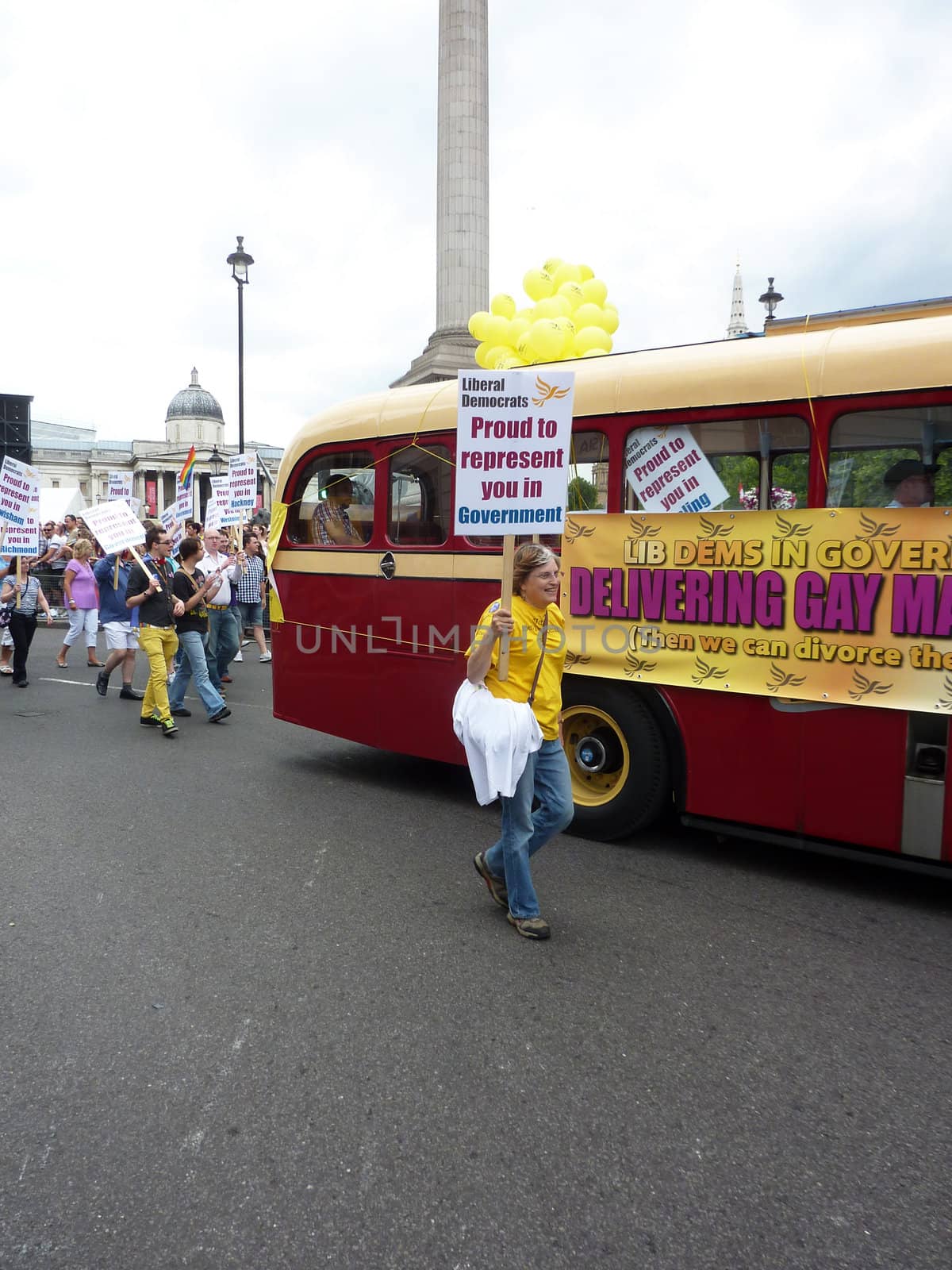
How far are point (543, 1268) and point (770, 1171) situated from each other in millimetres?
738

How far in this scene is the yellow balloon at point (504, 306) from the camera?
7.77 meters

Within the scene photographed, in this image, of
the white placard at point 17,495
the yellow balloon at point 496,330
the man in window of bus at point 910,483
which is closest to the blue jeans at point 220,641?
the white placard at point 17,495

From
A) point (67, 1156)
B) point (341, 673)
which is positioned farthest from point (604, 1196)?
point (341, 673)

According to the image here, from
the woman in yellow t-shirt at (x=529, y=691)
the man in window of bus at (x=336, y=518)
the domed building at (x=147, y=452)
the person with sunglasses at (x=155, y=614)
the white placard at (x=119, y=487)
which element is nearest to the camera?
the woman in yellow t-shirt at (x=529, y=691)

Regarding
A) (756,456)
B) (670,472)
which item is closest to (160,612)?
(670,472)

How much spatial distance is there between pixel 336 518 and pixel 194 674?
3230mm

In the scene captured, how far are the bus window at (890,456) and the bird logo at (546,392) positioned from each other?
58.0 inches

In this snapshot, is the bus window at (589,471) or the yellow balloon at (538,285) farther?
the yellow balloon at (538,285)

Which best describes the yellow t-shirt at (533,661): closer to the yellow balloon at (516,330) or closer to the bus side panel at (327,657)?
the bus side panel at (327,657)

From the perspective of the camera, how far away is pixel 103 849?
5203mm

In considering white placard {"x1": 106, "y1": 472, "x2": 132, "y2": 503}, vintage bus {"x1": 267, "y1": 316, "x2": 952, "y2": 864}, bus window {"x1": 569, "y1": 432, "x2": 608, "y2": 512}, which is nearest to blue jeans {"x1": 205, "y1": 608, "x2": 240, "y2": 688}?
vintage bus {"x1": 267, "y1": 316, "x2": 952, "y2": 864}

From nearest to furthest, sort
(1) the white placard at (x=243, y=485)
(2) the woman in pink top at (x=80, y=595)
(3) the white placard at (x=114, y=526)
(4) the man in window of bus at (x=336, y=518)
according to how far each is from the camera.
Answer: (4) the man in window of bus at (x=336, y=518)
(3) the white placard at (x=114, y=526)
(2) the woman in pink top at (x=80, y=595)
(1) the white placard at (x=243, y=485)

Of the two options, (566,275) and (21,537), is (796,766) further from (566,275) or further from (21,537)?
(21,537)

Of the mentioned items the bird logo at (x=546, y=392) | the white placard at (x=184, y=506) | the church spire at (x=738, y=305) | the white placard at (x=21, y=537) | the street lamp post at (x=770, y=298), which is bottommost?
the white placard at (x=21, y=537)
